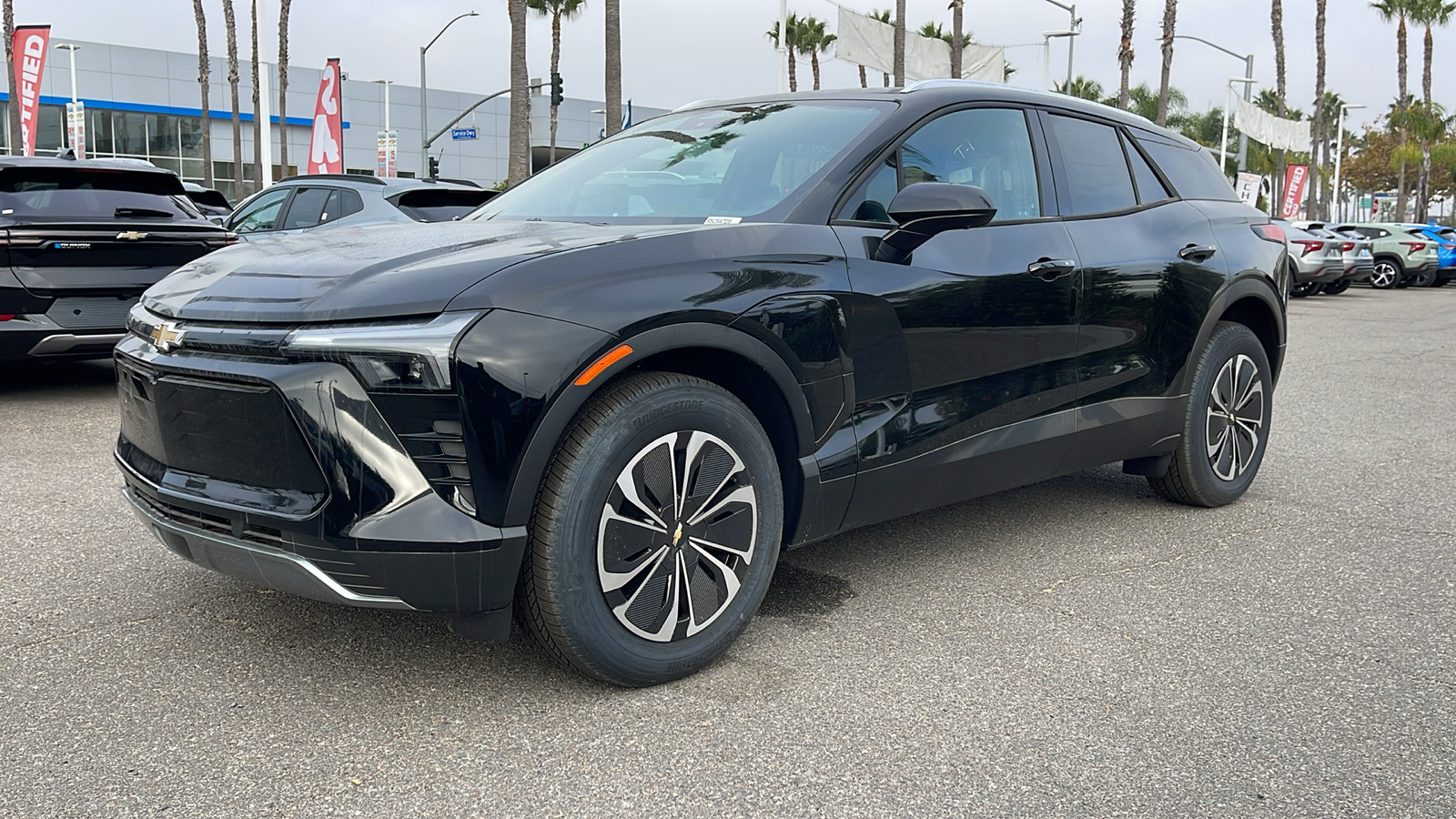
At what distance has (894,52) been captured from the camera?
25.8 metres

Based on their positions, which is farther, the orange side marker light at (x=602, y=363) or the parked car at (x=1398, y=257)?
the parked car at (x=1398, y=257)

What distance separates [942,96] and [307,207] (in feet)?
26.2

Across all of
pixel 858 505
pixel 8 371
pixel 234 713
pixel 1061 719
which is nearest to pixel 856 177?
pixel 858 505

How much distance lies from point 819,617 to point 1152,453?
1.87m

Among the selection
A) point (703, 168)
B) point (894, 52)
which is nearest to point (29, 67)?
point (894, 52)

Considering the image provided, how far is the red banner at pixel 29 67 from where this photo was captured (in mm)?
24094

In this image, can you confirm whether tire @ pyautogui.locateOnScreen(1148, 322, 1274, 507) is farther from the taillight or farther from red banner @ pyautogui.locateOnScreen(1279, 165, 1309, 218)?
red banner @ pyautogui.locateOnScreen(1279, 165, 1309, 218)

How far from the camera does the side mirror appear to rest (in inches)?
136

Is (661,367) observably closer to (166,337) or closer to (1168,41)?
(166,337)

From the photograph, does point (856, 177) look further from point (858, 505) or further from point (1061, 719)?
point (1061, 719)

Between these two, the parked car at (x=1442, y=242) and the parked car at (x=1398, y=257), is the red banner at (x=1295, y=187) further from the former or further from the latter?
the parked car at (x=1398, y=257)

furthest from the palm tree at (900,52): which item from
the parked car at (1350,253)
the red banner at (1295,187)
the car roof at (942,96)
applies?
the car roof at (942,96)

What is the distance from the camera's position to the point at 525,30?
67.6 ft

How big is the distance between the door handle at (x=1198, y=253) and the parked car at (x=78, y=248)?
19.3ft
